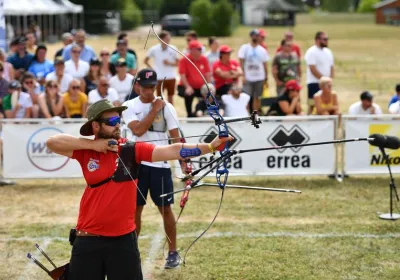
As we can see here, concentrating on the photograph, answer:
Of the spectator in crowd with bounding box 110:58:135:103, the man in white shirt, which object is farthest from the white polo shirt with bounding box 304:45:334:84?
the man in white shirt

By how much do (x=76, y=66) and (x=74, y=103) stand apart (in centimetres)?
182

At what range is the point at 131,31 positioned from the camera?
222 ft

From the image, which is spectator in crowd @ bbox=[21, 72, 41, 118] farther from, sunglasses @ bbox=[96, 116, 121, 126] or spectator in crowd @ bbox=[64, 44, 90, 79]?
sunglasses @ bbox=[96, 116, 121, 126]

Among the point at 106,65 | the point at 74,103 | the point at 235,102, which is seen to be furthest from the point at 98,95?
the point at 235,102

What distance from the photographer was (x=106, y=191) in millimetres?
6301

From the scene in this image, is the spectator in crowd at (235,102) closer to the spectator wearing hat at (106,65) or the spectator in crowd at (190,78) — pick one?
the spectator in crowd at (190,78)

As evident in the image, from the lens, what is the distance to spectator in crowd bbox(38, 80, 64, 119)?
553 inches

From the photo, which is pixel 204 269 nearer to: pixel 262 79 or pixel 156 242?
pixel 156 242

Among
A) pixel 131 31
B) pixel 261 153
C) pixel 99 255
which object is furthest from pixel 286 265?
pixel 131 31

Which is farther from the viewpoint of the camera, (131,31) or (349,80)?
(131,31)

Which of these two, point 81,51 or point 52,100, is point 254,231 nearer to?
point 52,100

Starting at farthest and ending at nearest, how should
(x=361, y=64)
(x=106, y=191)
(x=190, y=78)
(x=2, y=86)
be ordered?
(x=361, y=64), (x=190, y=78), (x=2, y=86), (x=106, y=191)

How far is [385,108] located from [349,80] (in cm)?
807

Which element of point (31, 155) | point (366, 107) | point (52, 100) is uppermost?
point (52, 100)
